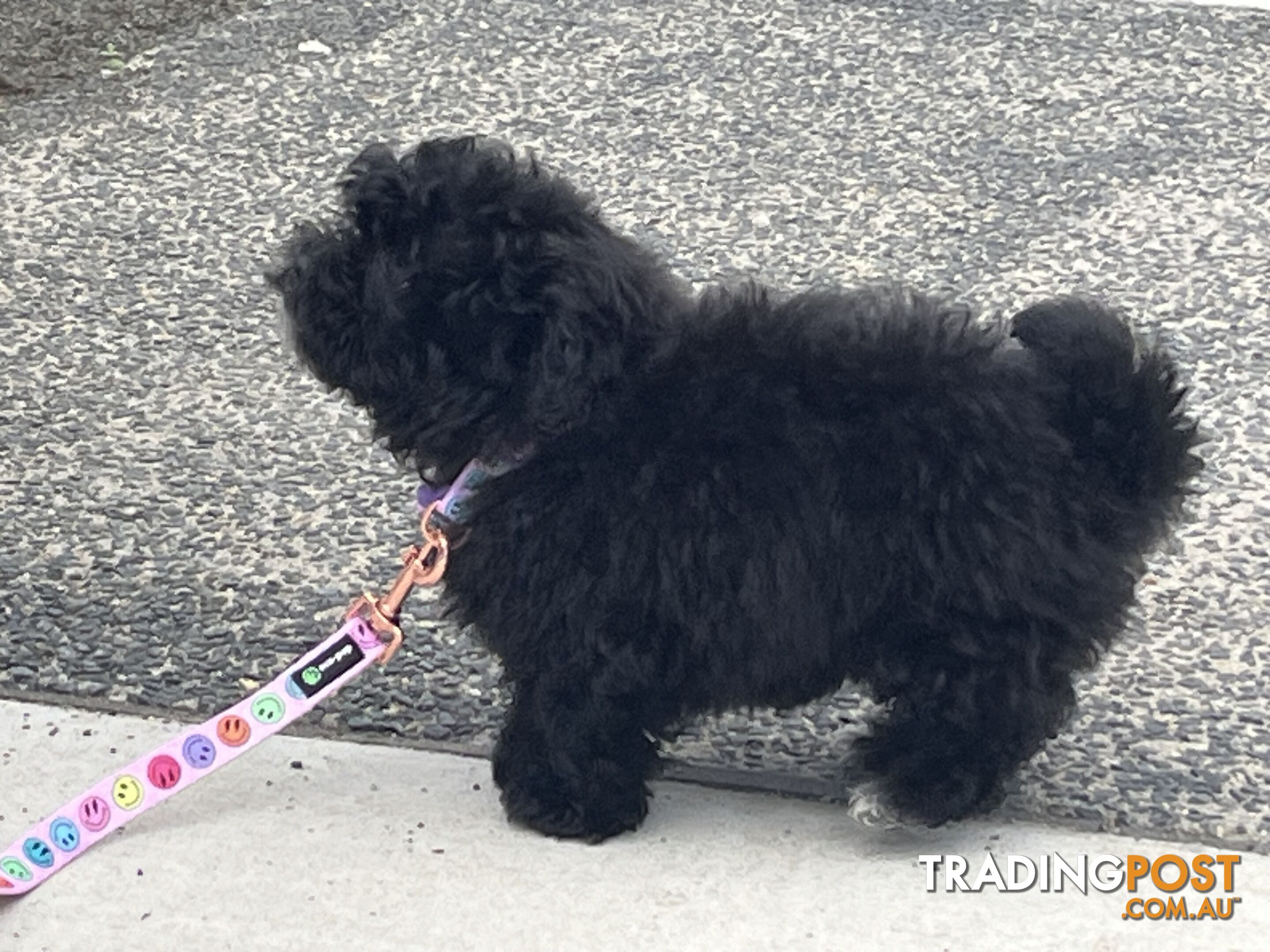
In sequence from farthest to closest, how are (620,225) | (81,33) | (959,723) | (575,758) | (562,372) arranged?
1. (81,33)
2. (620,225)
3. (575,758)
4. (959,723)
5. (562,372)

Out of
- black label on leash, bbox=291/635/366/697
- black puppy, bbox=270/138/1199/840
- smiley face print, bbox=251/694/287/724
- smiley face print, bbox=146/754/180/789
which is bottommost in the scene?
smiley face print, bbox=146/754/180/789

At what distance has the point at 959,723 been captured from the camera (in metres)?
3.08

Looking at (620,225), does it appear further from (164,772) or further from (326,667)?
(164,772)

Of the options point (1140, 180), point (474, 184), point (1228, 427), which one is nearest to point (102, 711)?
point (474, 184)

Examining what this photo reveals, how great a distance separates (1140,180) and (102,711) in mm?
3710

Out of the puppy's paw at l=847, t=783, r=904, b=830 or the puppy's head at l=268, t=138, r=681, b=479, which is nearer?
the puppy's head at l=268, t=138, r=681, b=479

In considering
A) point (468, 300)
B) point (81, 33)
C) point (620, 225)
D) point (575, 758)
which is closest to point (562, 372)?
point (468, 300)

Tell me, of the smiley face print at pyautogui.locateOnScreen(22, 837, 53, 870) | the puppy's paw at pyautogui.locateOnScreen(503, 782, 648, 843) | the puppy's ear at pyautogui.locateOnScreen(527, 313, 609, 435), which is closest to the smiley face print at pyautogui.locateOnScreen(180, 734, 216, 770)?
the smiley face print at pyautogui.locateOnScreen(22, 837, 53, 870)

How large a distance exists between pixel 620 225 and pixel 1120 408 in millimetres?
2848

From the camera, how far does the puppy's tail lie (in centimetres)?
303

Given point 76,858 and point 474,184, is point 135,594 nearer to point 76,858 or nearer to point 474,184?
point 76,858

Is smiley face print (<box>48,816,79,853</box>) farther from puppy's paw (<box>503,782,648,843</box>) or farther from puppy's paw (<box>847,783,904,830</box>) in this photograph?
puppy's paw (<box>847,783,904,830</box>)

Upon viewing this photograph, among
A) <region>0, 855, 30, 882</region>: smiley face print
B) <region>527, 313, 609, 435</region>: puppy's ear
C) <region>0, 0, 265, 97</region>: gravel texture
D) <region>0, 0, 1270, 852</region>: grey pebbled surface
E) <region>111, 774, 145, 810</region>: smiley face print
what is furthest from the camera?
<region>0, 0, 265, 97</region>: gravel texture

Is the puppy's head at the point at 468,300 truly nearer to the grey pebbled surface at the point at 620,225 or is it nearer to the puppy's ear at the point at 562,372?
the puppy's ear at the point at 562,372
